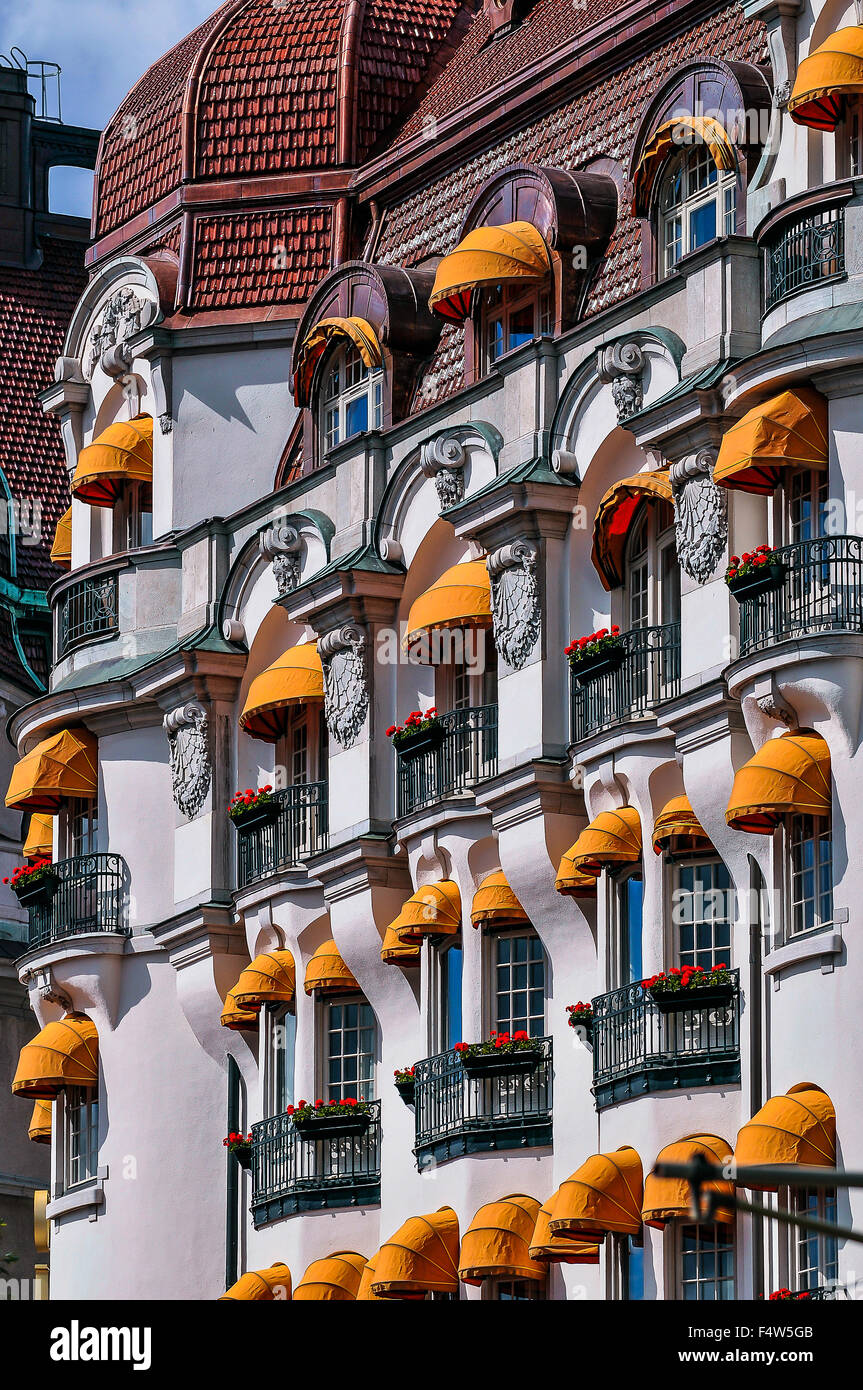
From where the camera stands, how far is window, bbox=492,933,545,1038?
4731 cm

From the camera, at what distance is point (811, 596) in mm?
41938

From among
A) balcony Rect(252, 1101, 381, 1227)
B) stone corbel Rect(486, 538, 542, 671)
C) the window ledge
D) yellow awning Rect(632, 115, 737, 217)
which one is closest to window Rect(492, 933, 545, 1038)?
balcony Rect(252, 1101, 381, 1227)

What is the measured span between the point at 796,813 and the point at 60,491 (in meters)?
28.4

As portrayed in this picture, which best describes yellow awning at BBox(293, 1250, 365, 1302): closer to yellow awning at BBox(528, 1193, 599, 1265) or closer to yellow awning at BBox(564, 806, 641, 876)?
yellow awning at BBox(528, 1193, 599, 1265)

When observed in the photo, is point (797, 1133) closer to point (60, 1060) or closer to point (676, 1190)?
point (676, 1190)

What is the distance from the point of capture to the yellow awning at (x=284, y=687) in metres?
51.6

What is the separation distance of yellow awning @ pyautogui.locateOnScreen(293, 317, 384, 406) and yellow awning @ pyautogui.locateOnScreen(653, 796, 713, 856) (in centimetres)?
1032

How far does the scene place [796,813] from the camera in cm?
4159

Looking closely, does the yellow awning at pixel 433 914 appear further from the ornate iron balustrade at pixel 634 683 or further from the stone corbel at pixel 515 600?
the ornate iron balustrade at pixel 634 683

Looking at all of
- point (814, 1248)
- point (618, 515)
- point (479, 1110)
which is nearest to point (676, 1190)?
point (814, 1248)

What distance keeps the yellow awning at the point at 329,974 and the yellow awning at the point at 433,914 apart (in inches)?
91.5

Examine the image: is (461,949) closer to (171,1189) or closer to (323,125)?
(171,1189)

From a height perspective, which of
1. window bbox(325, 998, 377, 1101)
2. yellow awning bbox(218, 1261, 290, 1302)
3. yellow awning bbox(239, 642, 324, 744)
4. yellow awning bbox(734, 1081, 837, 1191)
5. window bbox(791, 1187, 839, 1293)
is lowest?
window bbox(791, 1187, 839, 1293)
